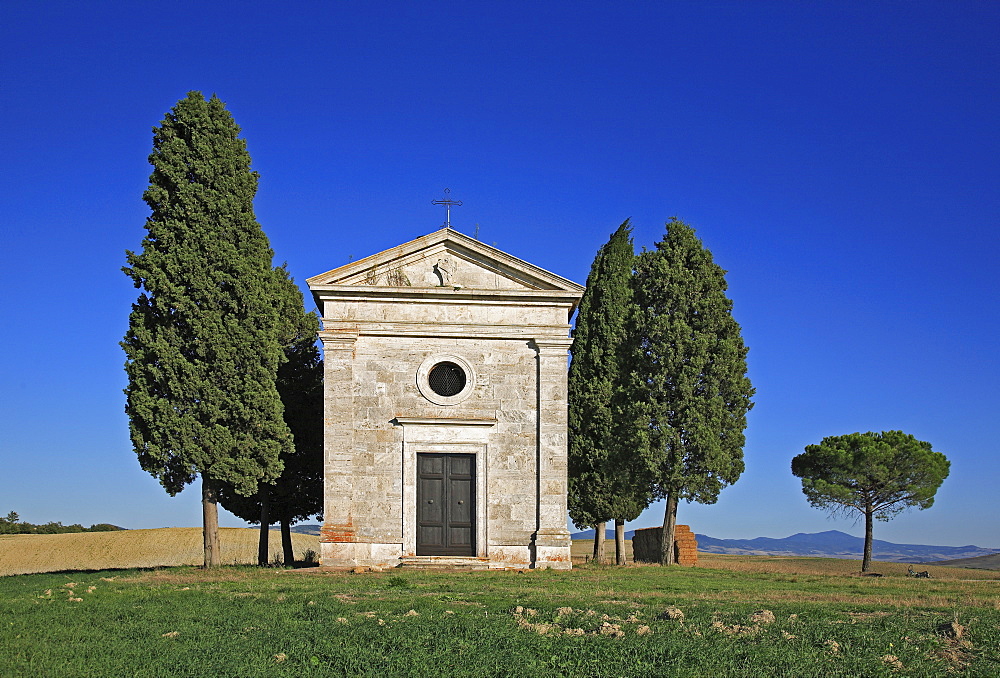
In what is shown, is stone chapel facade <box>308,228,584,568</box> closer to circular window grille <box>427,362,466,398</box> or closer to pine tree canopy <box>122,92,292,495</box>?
circular window grille <box>427,362,466,398</box>

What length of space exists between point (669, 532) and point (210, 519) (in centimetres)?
1220

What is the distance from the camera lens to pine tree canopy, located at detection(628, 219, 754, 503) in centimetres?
2519

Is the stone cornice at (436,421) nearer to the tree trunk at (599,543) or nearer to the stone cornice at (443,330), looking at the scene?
the stone cornice at (443,330)

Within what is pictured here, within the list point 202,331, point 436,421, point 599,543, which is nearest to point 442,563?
point 436,421

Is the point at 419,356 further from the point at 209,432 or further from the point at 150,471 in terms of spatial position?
the point at 150,471

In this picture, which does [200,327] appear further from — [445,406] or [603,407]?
[603,407]

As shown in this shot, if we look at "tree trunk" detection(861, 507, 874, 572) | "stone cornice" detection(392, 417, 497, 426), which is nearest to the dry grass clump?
"stone cornice" detection(392, 417, 497, 426)

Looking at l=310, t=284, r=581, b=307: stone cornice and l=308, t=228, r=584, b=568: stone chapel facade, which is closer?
l=308, t=228, r=584, b=568: stone chapel facade

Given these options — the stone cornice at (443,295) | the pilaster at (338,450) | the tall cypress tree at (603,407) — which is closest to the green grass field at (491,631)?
the pilaster at (338,450)

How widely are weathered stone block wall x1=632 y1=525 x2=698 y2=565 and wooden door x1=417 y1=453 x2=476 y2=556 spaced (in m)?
7.33

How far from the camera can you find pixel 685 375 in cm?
2555

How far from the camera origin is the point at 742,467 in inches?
1013

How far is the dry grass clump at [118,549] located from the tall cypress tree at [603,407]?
15448 mm

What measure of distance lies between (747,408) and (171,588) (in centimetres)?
1648
